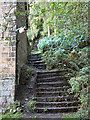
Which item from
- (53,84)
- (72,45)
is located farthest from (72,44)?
(53,84)

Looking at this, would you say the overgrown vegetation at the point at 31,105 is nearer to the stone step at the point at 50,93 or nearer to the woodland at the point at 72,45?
the stone step at the point at 50,93

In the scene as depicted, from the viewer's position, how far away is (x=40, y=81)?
16.2 ft

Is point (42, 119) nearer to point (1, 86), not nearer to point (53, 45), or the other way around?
point (1, 86)

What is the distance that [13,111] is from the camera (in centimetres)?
374

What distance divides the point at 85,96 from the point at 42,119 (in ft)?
4.38

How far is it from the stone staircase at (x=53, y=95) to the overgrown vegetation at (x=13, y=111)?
549 mm

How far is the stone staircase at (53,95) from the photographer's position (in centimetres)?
381

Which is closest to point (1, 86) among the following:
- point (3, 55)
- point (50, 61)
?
point (3, 55)

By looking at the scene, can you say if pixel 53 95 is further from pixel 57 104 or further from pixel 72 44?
pixel 72 44

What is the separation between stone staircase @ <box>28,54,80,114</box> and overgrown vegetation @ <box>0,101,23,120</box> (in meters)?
0.55

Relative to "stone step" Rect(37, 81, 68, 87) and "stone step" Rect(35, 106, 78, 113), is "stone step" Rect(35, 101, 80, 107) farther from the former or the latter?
"stone step" Rect(37, 81, 68, 87)

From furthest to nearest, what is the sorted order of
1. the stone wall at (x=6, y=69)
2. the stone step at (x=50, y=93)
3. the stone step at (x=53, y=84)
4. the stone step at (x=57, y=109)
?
the stone step at (x=53, y=84), the stone step at (x=50, y=93), the stone wall at (x=6, y=69), the stone step at (x=57, y=109)

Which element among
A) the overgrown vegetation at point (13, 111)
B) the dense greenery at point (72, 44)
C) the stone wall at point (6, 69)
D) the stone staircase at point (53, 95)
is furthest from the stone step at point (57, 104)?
the stone wall at point (6, 69)

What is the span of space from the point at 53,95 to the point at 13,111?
143 cm
